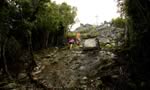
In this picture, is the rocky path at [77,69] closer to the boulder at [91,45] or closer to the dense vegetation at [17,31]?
the boulder at [91,45]

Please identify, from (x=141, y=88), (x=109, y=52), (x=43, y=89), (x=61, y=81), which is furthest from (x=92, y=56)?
(x=141, y=88)

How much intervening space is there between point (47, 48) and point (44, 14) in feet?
9.68

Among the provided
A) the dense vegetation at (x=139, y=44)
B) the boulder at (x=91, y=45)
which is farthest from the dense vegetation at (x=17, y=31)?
the dense vegetation at (x=139, y=44)

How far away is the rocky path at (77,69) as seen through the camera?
8.20 metres

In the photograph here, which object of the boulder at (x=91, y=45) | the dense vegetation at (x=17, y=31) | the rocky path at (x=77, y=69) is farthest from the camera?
the boulder at (x=91, y=45)

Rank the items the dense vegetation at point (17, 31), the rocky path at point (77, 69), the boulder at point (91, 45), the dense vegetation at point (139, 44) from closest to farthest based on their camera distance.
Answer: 1. the dense vegetation at point (139, 44)
2. the rocky path at point (77, 69)
3. the dense vegetation at point (17, 31)
4. the boulder at point (91, 45)

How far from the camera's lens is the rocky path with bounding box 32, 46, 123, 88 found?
8.20 meters

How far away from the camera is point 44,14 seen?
10.8 m

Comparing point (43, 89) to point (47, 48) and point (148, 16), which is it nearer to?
point (148, 16)

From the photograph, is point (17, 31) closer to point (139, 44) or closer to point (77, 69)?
point (77, 69)

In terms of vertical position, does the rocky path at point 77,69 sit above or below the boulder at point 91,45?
below

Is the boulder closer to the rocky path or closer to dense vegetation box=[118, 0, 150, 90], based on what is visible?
the rocky path

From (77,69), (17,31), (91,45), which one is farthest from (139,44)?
(17,31)

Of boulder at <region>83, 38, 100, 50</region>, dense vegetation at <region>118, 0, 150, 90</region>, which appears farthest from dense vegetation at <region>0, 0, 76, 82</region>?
dense vegetation at <region>118, 0, 150, 90</region>
